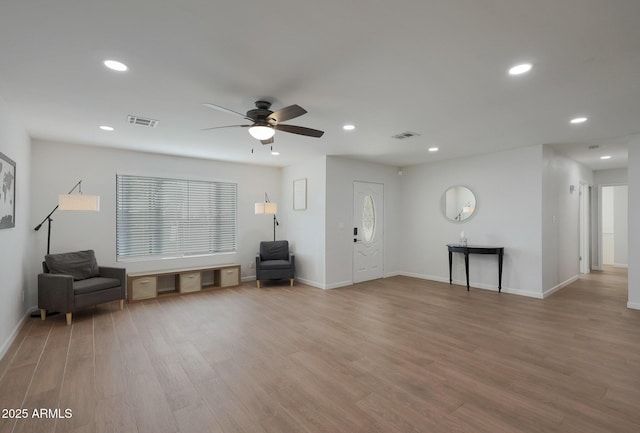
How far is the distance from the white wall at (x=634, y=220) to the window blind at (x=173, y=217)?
6963mm

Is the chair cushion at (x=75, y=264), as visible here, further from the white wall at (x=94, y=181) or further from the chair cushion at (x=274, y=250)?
the chair cushion at (x=274, y=250)

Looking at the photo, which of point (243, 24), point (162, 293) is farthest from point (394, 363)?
point (162, 293)

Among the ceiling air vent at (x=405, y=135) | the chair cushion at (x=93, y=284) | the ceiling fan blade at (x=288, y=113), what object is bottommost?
the chair cushion at (x=93, y=284)

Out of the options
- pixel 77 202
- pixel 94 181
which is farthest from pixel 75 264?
pixel 94 181

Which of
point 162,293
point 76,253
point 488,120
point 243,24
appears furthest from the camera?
point 162,293

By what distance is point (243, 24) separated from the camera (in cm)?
194

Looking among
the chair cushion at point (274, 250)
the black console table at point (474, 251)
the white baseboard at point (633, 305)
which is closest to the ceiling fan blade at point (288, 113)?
the chair cushion at point (274, 250)

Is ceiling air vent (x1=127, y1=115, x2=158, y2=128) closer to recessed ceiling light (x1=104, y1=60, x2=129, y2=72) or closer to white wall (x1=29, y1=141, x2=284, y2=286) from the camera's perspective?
recessed ceiling light (x1=104, y1=60, x2=129, y2=72)

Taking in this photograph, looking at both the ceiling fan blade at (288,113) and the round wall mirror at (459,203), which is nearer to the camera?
the ceiling fan blade at (288,113)

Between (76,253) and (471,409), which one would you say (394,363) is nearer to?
(471,409)

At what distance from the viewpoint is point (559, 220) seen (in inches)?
229

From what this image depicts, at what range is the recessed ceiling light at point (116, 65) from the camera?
2.40 meters

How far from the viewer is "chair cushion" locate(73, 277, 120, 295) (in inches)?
163

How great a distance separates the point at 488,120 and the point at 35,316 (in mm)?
6790
